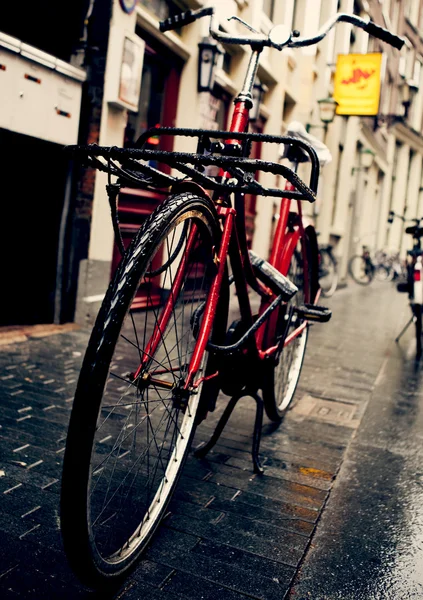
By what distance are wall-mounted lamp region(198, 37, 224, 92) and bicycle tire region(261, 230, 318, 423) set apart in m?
4.81

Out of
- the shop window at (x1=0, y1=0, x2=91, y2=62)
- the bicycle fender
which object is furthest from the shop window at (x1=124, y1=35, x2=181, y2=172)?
the bicycle fender

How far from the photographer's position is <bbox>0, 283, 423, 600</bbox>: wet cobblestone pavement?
1.93 metres

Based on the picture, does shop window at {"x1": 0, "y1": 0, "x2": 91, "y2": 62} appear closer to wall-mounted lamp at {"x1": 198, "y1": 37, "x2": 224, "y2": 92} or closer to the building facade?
the building facade

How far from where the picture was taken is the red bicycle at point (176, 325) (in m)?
1.59

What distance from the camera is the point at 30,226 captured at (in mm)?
5848

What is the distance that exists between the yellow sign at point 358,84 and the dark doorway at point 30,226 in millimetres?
8881

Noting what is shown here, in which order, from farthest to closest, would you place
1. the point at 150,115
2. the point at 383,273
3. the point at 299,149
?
the point at 383,273 → the point at 150,115 → the point at 299,149

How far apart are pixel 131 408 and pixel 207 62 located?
6.58 metres

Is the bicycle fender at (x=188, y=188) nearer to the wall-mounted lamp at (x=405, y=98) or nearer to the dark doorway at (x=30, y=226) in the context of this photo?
the dark doorway at (x=30, y=226)

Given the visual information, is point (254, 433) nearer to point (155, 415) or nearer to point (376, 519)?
point (155, 415)

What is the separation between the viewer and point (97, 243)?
6129 mm

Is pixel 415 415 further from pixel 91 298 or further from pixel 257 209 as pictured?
pixel 257 209

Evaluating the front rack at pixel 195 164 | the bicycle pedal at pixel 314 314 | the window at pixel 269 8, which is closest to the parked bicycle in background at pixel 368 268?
the window at pixel 269 8

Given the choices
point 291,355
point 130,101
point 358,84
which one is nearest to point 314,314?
point 291,355
